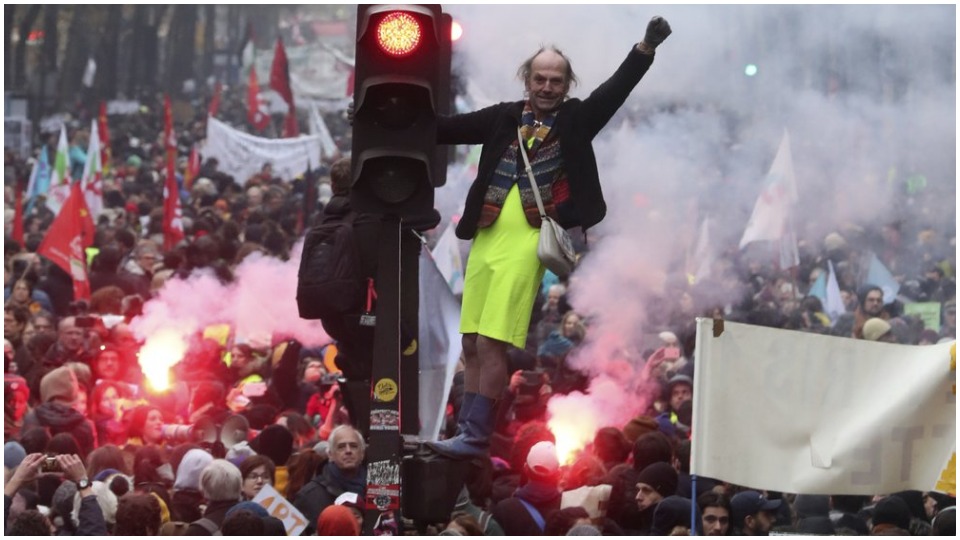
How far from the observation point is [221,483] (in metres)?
7.91

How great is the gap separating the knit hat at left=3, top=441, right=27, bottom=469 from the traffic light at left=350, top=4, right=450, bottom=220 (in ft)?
10.4

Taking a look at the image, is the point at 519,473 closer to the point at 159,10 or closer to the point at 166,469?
the point at 166,469

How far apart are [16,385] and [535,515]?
416 centimetres

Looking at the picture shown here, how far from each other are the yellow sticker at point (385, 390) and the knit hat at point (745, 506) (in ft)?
7.14

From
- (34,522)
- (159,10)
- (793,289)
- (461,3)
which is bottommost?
(34,522)

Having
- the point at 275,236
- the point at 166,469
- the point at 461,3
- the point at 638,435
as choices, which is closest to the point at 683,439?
the point at 638,435

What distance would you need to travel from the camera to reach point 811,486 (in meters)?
6.79

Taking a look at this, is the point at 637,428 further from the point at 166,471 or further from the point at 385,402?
the point at 385,402

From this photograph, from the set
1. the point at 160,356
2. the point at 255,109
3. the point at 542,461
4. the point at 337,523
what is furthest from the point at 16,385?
the point at 255,109

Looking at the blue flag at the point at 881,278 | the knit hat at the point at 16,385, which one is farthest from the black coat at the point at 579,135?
the blue flag at the point at 881,278

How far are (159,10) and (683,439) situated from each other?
4464cm

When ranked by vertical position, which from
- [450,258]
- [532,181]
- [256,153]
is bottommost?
[532,181]

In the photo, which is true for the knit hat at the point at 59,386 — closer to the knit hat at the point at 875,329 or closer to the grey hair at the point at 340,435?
the grey hair at the point at 340,435

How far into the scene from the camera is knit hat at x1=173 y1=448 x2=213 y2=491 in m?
8.37
